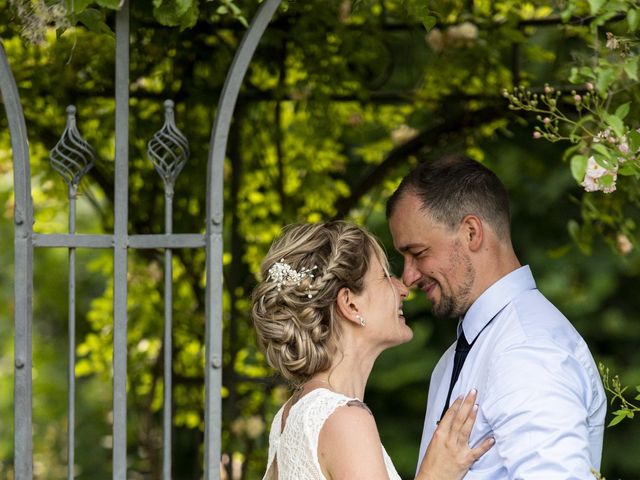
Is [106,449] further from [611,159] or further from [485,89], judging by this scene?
[611,159]

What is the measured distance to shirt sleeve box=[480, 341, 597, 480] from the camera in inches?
81.2

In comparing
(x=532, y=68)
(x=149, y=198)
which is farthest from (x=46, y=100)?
(x=532, y=68)

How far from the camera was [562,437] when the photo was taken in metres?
2.07

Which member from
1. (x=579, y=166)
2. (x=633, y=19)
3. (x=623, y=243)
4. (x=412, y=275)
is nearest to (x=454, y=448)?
(x=412, y=275)

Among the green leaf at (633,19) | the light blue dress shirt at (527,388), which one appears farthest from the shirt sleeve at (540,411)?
the green leaf at (633,19)

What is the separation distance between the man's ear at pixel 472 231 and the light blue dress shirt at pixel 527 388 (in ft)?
0.33

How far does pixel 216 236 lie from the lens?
2.19m

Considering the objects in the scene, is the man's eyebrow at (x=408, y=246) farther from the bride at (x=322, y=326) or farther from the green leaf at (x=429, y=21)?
the green leaf at (x=429, y=21)

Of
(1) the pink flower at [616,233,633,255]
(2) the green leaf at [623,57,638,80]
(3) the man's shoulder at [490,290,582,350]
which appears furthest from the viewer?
(1) the pink flower at [616,233,633,255]

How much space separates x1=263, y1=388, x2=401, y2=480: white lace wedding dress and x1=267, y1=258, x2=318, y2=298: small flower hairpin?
0.77ft

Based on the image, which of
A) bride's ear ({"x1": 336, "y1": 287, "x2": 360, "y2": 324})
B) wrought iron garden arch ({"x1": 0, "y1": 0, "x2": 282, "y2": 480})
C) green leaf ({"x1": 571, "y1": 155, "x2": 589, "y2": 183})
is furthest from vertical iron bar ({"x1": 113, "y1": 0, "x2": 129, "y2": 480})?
green leaf ({"x1": 571, "y1": 155, "x2": 589, "y2": 183})

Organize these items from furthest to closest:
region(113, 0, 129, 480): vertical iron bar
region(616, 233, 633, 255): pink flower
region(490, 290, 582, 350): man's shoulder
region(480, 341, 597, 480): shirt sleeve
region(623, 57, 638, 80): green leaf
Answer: region(616, 233, 633, 255): pink flower < region(490, 290, 582, 350): man's shoulder < region(113, 0, 129, 480): vertical iron bar < region(480, 341, 597, 480): shirt sleeve < region(623, 57, 638, 80): green leaf

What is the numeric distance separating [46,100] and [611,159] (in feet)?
8.54

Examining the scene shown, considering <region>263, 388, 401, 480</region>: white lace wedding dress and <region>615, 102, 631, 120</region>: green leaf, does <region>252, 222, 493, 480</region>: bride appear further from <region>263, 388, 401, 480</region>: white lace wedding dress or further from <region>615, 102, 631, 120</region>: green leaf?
<region>615, 102, 631, 120</region>: green leaf
